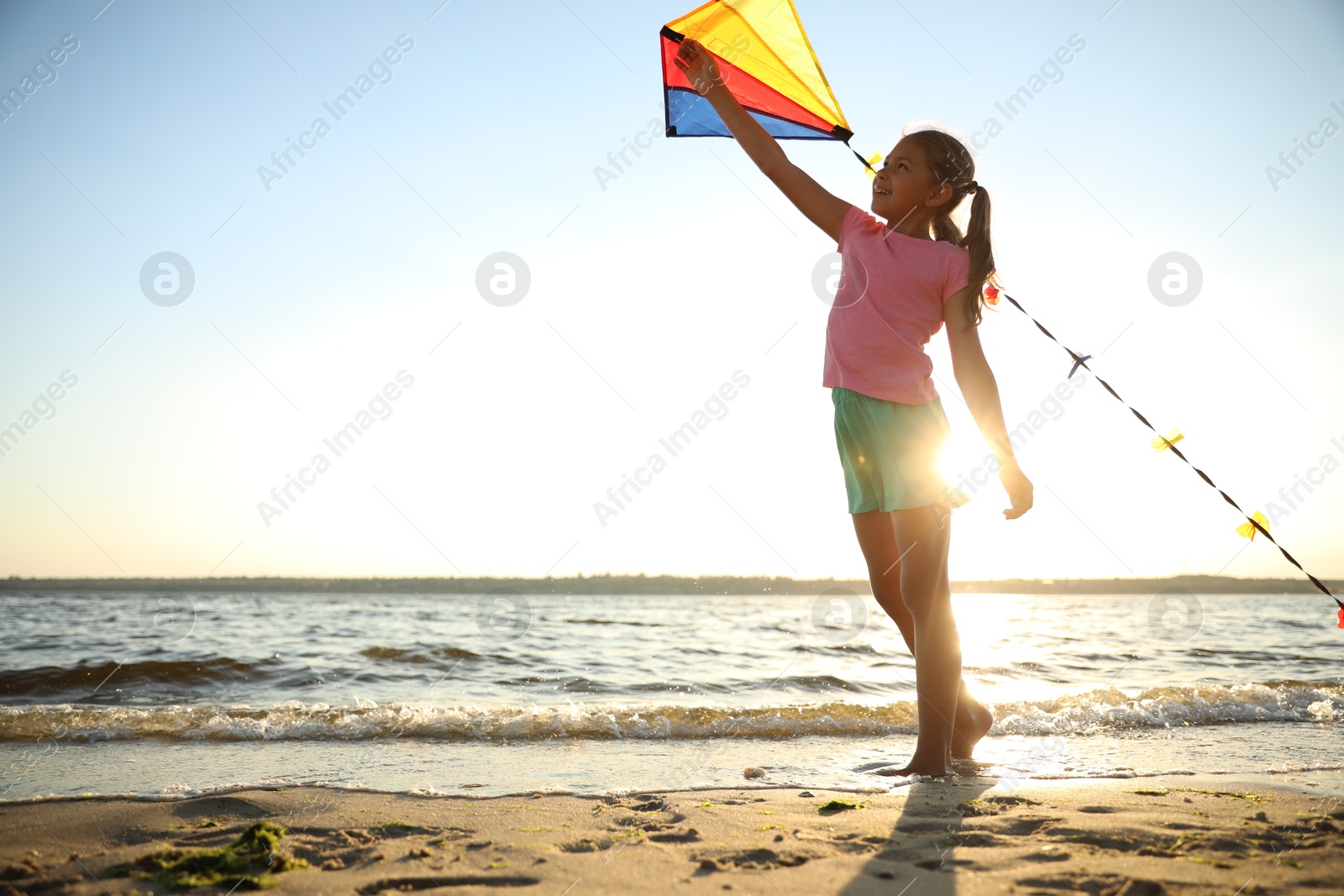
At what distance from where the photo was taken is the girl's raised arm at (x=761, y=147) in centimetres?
274

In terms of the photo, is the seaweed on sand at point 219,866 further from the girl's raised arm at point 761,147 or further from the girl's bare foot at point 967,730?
the girl's raised arm at point 761,147

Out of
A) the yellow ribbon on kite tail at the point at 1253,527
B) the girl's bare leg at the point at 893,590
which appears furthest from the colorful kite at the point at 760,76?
the yellow ribbon on kite tail at the point at 1253,527

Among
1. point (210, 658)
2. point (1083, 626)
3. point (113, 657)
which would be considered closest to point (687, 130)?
point (210, 658)

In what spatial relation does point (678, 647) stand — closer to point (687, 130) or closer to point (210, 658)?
point (210, 658)

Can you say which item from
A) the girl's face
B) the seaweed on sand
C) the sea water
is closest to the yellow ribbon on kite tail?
the sea water

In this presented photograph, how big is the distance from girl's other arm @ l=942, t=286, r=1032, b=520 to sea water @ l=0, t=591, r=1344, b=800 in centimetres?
107

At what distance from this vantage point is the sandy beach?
1649 mm

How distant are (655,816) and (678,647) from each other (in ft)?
27.1

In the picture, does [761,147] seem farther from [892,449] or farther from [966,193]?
[892,449]

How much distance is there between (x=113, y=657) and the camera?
837 cm

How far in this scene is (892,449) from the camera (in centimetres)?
270

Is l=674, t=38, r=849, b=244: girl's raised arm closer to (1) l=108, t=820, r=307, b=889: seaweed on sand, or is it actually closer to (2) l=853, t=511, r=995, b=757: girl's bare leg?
(2) l=853, t=511, r=995, b=757: girl's bare leg

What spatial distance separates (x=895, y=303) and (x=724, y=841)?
1757 mm

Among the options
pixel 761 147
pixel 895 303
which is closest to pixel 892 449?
pixel 895 303
